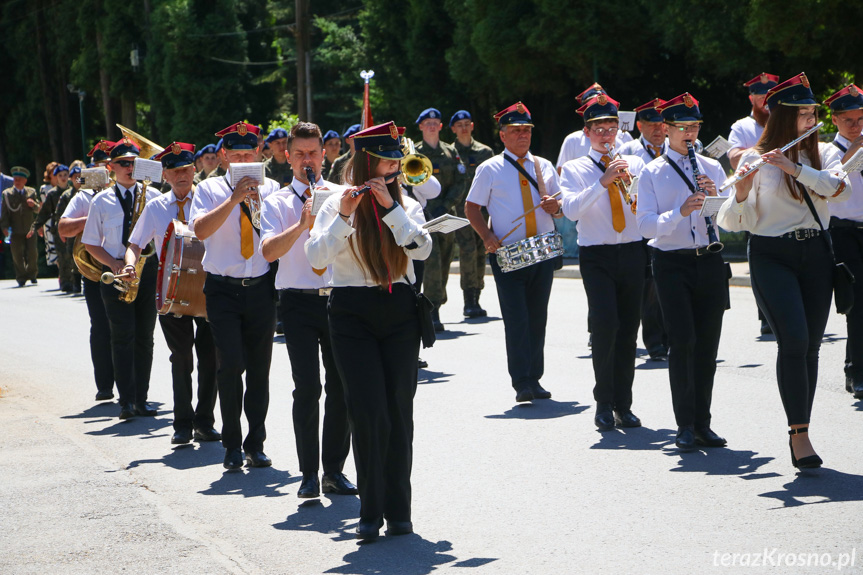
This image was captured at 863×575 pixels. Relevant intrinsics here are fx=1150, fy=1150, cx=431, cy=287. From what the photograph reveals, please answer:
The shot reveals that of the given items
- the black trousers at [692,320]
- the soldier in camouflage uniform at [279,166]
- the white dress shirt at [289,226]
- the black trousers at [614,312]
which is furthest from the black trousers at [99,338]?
the black trousers at [692,320]

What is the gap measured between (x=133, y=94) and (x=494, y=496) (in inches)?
2089

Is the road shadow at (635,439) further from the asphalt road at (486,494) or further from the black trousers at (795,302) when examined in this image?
the black trousers at (795,302)

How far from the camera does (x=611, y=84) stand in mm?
32375

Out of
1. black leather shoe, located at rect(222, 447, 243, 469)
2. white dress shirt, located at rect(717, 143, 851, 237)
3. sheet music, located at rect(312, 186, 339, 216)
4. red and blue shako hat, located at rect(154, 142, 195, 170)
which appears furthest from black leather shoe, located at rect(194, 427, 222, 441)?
white dress shirt, located at rect(717, 143, 851, 237)

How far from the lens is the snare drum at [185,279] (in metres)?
8.20

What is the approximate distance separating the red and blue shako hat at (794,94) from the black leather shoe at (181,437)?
477 cm

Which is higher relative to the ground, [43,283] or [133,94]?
[133,94]

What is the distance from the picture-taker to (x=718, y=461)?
720cm

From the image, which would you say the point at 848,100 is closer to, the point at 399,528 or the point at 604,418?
the point at 604,418

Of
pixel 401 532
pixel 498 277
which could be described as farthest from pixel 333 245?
pixel 498 277

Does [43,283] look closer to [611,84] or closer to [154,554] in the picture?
[611,84]

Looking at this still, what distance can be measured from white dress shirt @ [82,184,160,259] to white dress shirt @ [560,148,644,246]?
3519 mm

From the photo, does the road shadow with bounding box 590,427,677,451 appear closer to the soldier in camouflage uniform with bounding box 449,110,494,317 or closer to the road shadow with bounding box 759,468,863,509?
the road shadow with bounding box 759,468,863,509

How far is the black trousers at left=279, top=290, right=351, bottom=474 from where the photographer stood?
6863 millimetres
